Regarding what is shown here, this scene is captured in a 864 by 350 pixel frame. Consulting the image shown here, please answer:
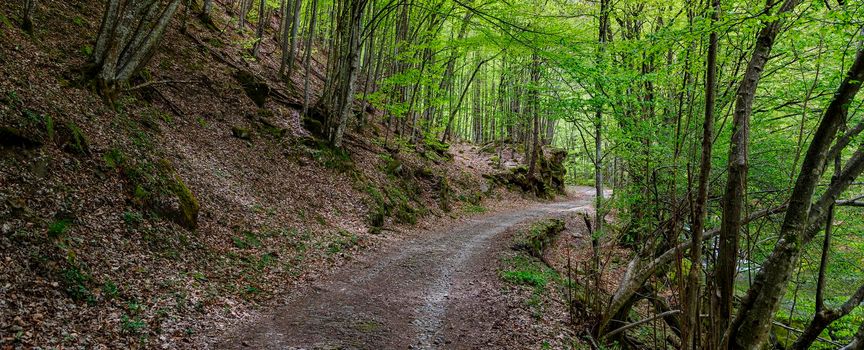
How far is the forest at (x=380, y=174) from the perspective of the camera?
4.66 metres

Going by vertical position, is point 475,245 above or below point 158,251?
below

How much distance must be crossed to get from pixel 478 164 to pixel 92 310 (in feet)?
77.6

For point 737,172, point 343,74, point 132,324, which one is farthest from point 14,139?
point 343,74

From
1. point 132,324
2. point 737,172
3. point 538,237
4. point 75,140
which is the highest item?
point 75,140

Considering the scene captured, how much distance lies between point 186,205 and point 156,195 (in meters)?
0.53

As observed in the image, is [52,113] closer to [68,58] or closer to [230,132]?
[68,58]

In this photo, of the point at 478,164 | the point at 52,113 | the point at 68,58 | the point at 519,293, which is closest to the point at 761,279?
the point at 519,293

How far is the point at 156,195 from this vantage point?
7.76 metres

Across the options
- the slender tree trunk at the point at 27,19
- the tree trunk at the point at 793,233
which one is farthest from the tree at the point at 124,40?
the tree trunk at the point at 793,233

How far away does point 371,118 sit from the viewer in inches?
925

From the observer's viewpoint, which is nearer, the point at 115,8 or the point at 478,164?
the point at 115,8

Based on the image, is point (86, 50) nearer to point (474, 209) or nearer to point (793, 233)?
point (793, 233)

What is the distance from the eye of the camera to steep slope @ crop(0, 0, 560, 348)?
522 centimetres

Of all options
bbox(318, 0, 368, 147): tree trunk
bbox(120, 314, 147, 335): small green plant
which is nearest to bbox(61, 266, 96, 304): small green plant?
bbox(120, 314, 147, 335): small green plant
